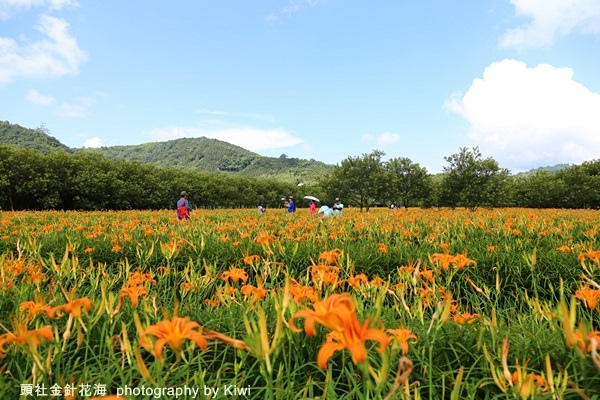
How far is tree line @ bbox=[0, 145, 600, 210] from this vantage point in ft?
90.1

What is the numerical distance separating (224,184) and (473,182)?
36180 mm

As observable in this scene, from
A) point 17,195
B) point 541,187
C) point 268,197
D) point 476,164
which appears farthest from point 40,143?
point 541,187

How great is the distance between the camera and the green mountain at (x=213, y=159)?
134m

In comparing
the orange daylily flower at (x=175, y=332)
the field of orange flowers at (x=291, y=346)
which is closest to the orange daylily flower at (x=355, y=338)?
the field of orange flowers at (x=291, y=346)

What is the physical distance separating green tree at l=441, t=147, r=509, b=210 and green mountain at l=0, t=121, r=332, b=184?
88311 mm

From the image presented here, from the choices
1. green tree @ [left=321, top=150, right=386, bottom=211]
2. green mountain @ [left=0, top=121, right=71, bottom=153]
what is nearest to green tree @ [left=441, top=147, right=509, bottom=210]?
green tree @ [left=321, top=150, right=386, bottom=211]

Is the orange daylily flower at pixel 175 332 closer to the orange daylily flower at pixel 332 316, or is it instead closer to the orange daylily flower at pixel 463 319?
the orange daylily flower at pixel 332 316

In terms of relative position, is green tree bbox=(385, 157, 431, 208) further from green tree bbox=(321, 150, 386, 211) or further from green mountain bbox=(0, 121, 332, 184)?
green mountain bbox=(0, 121, 332, 184)

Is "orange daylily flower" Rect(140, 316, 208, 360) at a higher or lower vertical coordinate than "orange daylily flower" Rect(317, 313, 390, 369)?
lower

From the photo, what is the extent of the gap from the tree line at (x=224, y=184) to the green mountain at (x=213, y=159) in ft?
245

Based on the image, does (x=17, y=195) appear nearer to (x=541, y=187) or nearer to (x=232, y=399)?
(x=232, y=399)

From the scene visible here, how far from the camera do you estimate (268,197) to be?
64062mm

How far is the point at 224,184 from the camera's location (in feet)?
172

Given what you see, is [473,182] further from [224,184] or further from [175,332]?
[224,184]
